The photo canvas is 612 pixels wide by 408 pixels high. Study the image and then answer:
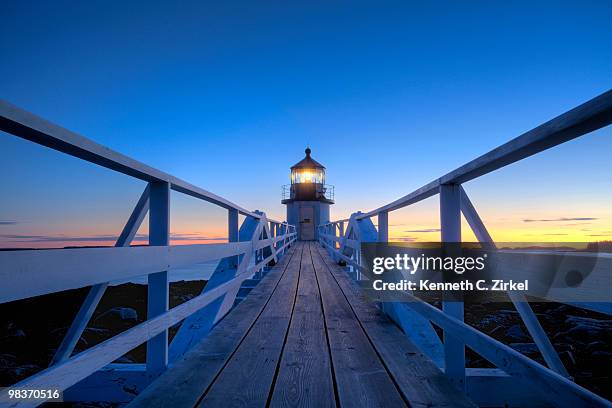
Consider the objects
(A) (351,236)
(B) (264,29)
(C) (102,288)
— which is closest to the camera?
(C) (102,288)

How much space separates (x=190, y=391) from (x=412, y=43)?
45.9 feet

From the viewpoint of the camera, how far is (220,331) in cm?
254

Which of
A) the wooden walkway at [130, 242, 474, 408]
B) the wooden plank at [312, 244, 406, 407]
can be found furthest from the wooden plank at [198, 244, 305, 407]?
the wooden plank at [312, 244, 406, 407]

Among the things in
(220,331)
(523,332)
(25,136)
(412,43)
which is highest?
(412,43)

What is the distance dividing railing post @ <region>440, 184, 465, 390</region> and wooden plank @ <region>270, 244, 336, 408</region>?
65 centimetres

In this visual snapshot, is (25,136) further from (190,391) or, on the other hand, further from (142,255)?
(190,391)

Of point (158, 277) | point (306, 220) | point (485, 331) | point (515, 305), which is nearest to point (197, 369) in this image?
point (158, 277)

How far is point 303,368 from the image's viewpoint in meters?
1.81

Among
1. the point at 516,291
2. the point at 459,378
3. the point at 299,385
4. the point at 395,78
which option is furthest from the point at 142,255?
the point at 395,78

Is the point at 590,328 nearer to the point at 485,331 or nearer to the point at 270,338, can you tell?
the point at 485,331

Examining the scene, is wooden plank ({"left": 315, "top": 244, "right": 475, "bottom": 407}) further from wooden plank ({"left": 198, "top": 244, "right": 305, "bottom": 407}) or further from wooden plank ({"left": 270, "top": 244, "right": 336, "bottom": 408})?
wooden plank ({"left": 198, "top": 244, "right": 305, "bottom": 407})

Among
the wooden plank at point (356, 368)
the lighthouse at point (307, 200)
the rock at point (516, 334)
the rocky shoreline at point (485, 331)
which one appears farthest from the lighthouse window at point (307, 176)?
the wooden plank at point (356, 368)

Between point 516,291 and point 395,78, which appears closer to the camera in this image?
point 516,291

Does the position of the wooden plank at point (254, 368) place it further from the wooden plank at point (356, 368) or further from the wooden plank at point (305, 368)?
the wooden plank at point (356, 368)
